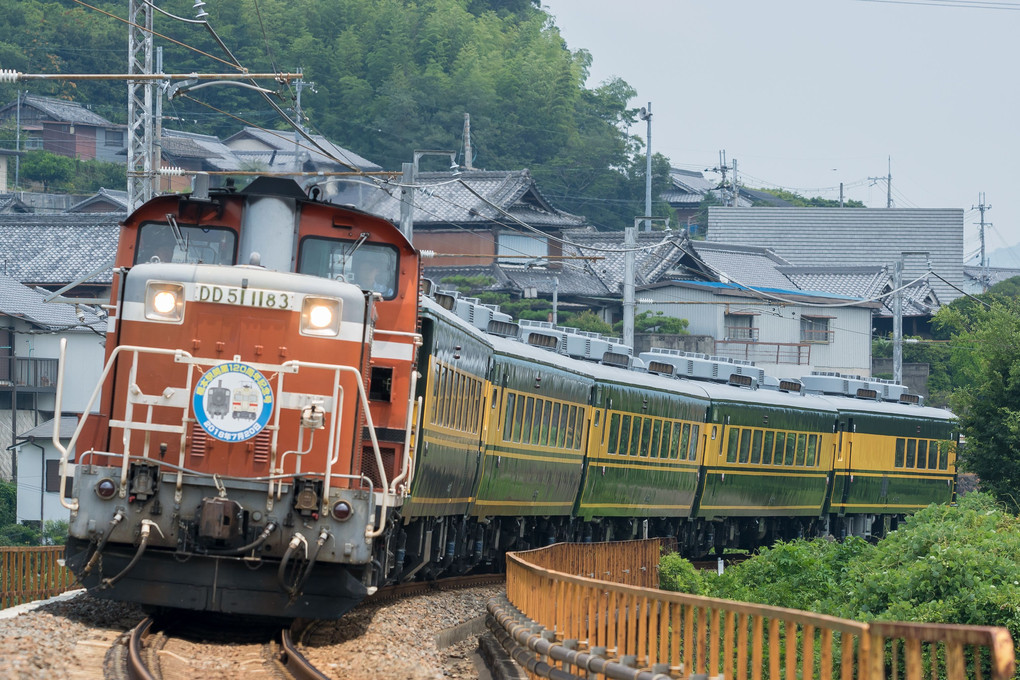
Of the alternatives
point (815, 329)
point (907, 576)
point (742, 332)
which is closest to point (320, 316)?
point (907, 576)

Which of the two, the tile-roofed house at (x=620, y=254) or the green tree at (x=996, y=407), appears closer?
the green tree at (x=996, y=407)

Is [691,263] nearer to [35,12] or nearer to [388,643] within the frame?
[35,12]

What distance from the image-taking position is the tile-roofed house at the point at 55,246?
48.1 metres

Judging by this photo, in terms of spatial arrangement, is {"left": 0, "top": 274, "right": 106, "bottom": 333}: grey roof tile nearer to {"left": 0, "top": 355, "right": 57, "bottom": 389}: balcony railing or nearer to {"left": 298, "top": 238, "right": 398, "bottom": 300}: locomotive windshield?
{"left": 0, "top": 355, "right": 57, "bottom": 389}: balcony railing

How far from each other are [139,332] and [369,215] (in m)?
2.05

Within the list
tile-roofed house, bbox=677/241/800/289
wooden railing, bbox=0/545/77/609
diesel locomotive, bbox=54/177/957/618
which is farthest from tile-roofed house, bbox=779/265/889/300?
diesel locomotive, bbox=54/177/957/618

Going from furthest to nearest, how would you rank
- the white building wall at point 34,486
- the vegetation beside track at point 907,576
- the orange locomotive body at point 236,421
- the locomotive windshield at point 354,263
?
the white building wall at point 34,486 → the vegetation beside track at point 907,576 → the locomotive windshield at point 354,263 → the orange locomotive body at point 236,421

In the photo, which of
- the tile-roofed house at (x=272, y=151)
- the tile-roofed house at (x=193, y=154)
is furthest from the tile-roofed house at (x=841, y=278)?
the tile-roofed house at (x=193, y=154)

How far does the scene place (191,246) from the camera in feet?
35.7

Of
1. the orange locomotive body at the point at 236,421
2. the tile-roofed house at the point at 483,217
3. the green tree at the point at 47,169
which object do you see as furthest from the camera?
the green tree at the point at 47,169

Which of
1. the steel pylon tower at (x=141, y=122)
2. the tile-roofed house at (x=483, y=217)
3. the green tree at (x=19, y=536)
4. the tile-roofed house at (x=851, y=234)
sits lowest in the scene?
the green tree at (x=19, y=536)

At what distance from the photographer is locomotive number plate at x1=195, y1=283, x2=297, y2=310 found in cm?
1020

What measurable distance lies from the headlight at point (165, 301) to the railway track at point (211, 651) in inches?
89.8

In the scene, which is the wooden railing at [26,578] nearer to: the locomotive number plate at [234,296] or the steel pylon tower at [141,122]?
the steel pylon tower at [141,122]
